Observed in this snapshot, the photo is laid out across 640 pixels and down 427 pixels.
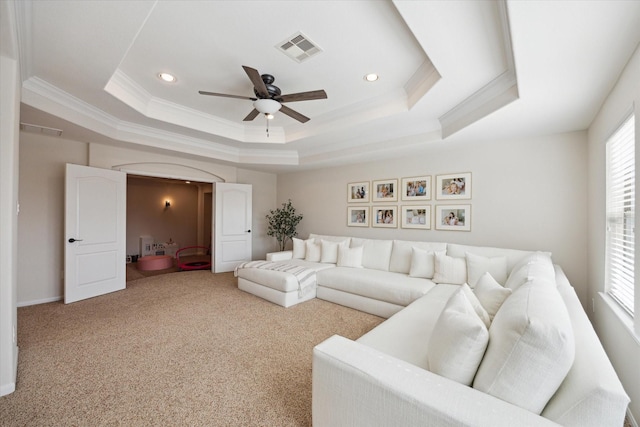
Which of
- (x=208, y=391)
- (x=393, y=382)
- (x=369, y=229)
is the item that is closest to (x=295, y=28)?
(x=393, y=382)

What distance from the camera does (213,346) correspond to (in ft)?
8.25

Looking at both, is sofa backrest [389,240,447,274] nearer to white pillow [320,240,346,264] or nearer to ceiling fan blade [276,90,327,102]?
white pillow [320,240,346,264]

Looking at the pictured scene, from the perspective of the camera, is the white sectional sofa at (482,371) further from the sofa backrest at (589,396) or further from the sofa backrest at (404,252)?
the sofa backrest at (404,252)

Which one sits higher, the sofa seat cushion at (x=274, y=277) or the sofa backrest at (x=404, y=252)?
the sofa backrest at (x=404, y=252)

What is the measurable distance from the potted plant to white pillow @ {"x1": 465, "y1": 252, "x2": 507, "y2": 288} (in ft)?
Result: 12.3

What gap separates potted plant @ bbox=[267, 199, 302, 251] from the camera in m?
6.10

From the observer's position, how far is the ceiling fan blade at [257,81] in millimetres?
→ 2166

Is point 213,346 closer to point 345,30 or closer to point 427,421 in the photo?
point 427,421

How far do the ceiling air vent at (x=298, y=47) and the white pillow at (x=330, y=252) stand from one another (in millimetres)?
2999

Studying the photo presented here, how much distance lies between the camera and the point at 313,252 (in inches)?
190

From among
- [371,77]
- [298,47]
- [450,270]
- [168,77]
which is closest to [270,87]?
[298,47]

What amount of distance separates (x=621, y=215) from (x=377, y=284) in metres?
2.26

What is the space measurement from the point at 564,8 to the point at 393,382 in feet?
6.63

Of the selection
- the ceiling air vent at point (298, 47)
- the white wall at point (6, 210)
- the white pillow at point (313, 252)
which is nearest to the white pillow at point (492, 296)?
the ceiling air vent at point (298, 47)
